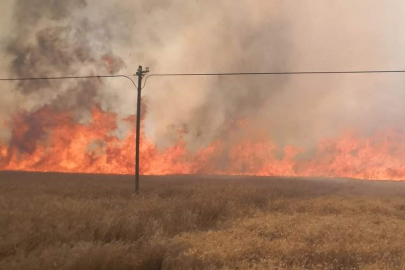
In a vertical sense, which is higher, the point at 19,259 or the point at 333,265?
the point at 19,259

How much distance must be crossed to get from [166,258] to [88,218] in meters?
2.75

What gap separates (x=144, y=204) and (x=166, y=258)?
516 cm

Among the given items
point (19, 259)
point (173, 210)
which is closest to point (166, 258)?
point (19, 259)

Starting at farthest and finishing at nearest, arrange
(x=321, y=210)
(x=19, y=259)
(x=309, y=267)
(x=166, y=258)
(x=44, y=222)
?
(x=321, y=210) → (x=44, y=222) → (x=309, y=267) → (x=166, y=258) → (x=19, y=259)

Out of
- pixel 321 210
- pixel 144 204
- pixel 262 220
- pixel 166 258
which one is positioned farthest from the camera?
pixel 321 210

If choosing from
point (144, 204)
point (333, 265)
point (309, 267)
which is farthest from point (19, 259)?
point (144, 204)

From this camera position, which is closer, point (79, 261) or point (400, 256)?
point (79, 261)

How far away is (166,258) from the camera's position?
518 centimetres

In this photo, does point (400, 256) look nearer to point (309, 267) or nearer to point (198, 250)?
point (309, 267)

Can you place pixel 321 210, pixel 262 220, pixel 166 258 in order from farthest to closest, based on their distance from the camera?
pixel 321 210 → pixel 262 220 → pixel 166 258

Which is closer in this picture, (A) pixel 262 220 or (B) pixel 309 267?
(B) pixel 309 267

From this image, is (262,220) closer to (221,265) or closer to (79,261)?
(221,265)

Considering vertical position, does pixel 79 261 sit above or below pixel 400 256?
above

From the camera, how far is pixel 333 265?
570 centimetres
